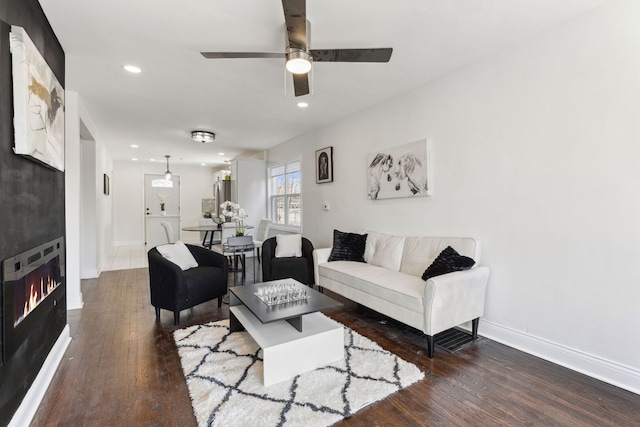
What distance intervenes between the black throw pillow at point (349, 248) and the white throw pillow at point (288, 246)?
637mm

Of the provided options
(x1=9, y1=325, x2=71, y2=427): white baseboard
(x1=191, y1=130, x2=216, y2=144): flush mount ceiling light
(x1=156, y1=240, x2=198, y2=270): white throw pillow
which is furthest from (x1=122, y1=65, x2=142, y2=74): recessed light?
(x1=9, y1=325, x2=71, y2=427): white baseboard

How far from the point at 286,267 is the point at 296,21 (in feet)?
9.62

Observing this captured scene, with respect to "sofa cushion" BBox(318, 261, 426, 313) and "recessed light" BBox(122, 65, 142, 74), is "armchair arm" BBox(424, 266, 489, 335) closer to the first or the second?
"sofa cushion" BBox(318, 261, 426, 313)

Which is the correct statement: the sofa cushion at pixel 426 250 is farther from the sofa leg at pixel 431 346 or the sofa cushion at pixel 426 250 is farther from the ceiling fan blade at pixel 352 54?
the ceiling fan blade at pixel 352 54

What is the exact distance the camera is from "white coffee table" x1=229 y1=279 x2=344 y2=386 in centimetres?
195

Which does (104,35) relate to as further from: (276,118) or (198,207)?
(198,207)

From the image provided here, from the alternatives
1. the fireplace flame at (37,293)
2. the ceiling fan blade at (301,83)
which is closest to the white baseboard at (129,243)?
the fireplace flame at (37,293)

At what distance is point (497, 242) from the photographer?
8.83 ft

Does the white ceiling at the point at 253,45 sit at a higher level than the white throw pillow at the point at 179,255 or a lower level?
higher

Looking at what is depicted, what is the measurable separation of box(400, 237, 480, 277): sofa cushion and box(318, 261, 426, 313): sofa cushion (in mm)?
142

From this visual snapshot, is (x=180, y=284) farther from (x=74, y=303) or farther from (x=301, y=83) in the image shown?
(x=301, y=83)

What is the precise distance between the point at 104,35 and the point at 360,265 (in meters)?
3.22

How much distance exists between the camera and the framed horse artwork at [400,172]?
3.29 m

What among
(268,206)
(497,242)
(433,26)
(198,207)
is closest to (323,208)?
(268,206)
